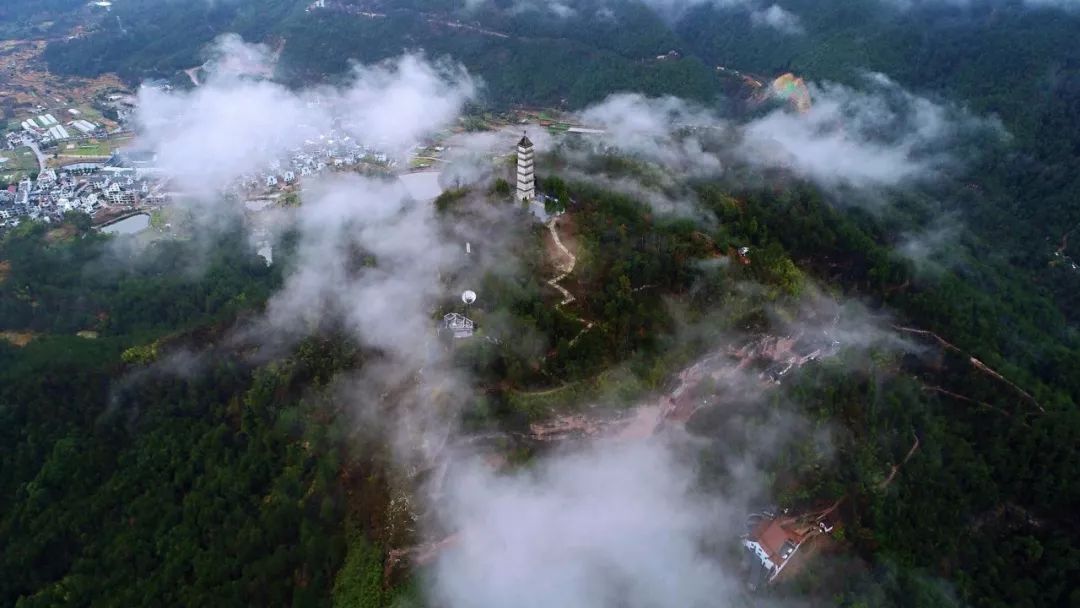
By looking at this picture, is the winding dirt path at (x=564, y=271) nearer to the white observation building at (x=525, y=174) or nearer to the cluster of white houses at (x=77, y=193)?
the white observation building at (x=525, y=174)

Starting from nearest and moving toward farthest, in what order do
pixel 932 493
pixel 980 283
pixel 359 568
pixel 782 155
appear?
pixel 359 568
pixel 932 493
pixel 980 283
pixel 782 155

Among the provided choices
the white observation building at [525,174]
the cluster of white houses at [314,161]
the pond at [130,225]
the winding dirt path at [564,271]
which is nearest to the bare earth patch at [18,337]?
the pond at [130,225]

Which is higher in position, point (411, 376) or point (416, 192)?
point (411, 376)

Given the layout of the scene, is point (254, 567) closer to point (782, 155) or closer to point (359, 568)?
point (359, 568)

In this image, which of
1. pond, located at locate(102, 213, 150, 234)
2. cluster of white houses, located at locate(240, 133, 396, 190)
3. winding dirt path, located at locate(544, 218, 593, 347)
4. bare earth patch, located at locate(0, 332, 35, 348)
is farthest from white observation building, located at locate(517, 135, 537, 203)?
pond, located at locate(102, 213, 150, 234)

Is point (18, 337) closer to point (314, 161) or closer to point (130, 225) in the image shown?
point (130, 225)

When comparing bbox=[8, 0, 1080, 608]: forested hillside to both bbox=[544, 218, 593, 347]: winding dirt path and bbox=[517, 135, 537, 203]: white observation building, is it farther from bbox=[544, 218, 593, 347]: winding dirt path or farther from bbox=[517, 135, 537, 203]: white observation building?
bbox=[517, 135, 537, 203]: white observation building

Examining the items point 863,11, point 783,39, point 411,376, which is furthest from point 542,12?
point 411,376

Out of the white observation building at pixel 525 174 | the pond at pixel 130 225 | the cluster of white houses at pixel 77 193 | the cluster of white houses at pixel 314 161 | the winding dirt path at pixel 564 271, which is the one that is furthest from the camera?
the cluster of white houses at pixel 314 161
